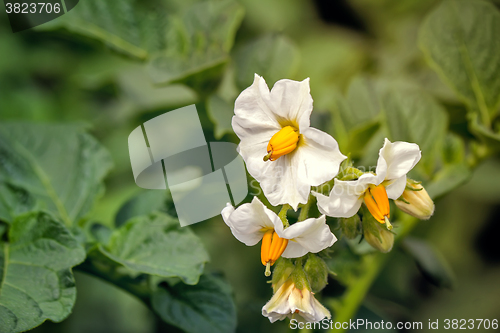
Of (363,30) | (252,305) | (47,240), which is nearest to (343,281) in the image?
(252,305)

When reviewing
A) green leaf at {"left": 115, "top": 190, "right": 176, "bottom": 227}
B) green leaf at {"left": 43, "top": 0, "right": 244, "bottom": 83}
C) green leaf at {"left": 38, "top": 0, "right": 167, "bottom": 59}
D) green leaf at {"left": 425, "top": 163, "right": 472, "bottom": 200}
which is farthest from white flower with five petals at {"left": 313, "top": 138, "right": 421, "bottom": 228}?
green leaf at {"left": 38, "top": 0, "right": 167, "bottom": 59}

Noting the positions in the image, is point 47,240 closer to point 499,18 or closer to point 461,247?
point 499,18

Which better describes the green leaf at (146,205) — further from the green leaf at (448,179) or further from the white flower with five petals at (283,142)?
the green leaf at (448,179)

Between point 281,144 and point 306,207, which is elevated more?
point 281,144

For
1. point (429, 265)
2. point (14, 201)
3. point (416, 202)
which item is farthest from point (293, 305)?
point (14, 201)

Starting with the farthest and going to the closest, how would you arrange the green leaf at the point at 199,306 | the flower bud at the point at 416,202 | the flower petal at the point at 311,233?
1. the green leaf at the point at 199,306
2. the flower bud at the point at 416,202
3. the flower petal at the point at 311,233

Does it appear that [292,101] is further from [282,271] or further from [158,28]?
[158,28]

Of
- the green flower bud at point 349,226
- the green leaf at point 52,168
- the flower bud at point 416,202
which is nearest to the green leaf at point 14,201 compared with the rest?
the green leaf at point 52,168
